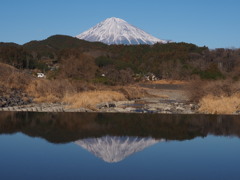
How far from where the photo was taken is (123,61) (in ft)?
258

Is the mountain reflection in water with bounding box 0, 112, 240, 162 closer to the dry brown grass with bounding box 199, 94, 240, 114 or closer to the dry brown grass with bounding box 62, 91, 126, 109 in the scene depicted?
the dry brown grass with bounding box 199, 94, 240, 114

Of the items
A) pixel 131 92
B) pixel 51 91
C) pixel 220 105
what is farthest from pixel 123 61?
pixel 220 105

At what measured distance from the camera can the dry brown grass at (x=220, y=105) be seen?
21.2 meters

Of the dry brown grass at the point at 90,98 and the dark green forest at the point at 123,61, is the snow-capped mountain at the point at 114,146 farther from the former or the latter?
the dark green forest at the point at 123,61

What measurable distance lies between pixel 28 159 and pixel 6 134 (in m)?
4.48

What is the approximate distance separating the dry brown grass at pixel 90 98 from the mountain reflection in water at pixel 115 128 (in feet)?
9.21

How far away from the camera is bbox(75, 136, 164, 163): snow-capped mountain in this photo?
10000 millimetres

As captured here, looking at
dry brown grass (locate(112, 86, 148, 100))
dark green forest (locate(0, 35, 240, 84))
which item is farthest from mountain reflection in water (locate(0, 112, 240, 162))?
dark green forest (locate(0, 35, 240, 84))

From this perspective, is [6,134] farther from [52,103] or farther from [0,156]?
[52,103]

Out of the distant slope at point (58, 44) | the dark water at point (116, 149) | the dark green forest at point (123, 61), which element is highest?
the distant slope at point (58, 44)

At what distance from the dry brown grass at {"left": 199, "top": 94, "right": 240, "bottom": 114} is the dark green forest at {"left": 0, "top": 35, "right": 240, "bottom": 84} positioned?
13.2 meters

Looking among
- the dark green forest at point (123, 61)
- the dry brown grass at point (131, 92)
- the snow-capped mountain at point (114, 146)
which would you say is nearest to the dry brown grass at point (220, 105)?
the snow-capped mountain at point (114, 146)

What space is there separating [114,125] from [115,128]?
0.85 metres

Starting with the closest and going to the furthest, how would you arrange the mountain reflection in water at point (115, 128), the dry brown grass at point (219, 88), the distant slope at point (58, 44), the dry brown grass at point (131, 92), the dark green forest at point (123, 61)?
1. the mountain reflection in water at point (115, 128)
2. the dry brown grass at point (219, 88)
3. the dry brown grass at point (131, 92)
4. the dark green forest at point (123, 61)
5. the distant slope at point (58, 44)
